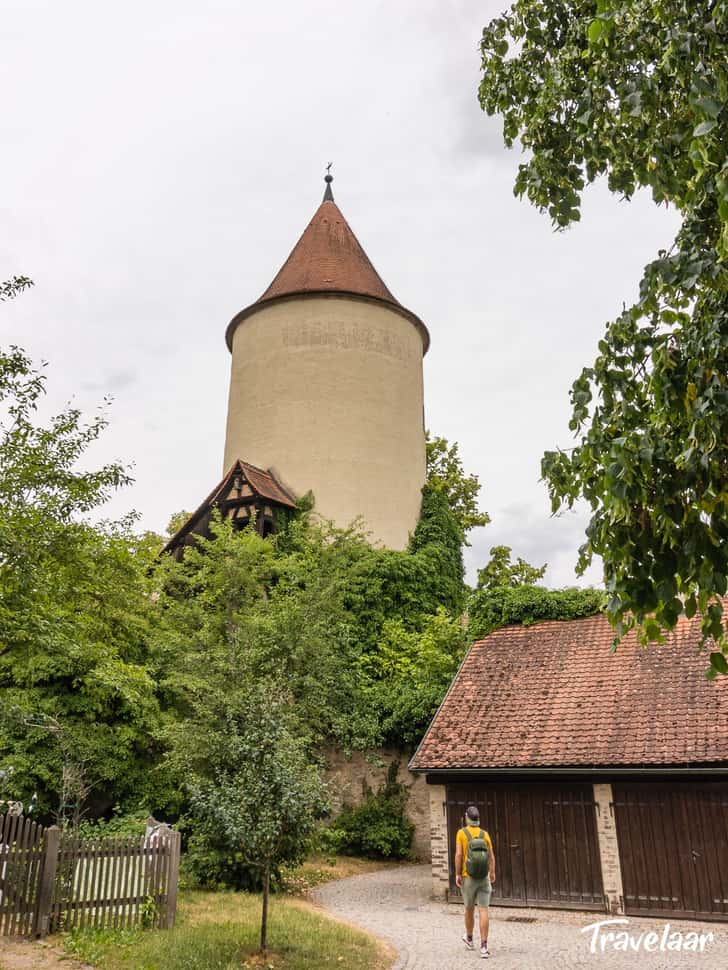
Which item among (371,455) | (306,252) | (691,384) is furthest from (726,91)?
(306,252)

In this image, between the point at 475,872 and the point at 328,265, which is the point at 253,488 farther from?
the point at 475,872

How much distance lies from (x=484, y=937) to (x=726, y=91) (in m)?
8.92

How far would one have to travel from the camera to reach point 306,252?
30.7m

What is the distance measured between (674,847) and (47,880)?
29.0ft

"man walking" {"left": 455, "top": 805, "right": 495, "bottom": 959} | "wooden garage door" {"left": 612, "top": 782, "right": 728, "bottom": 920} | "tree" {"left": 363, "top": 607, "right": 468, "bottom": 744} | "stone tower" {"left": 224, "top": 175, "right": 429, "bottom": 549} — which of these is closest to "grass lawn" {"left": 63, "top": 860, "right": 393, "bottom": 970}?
"man walking" {"left": 455, "top": 805, "right": 495, "bottom": 959}

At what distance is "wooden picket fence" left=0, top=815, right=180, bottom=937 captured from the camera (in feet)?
30.8

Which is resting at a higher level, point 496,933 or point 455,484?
point 455,484

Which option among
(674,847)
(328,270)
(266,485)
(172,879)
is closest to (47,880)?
(172,879)

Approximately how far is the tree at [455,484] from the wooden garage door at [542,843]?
16.3 m

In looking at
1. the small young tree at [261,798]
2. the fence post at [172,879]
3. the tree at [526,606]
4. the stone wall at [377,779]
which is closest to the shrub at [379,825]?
the stone wall at [377,779]

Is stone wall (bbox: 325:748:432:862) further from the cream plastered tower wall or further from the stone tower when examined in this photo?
the cream plastered tower wall

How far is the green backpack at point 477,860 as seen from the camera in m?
9.24

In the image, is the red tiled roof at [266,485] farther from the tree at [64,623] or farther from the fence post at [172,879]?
the fence post at [172,879]

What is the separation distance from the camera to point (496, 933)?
1072cm
